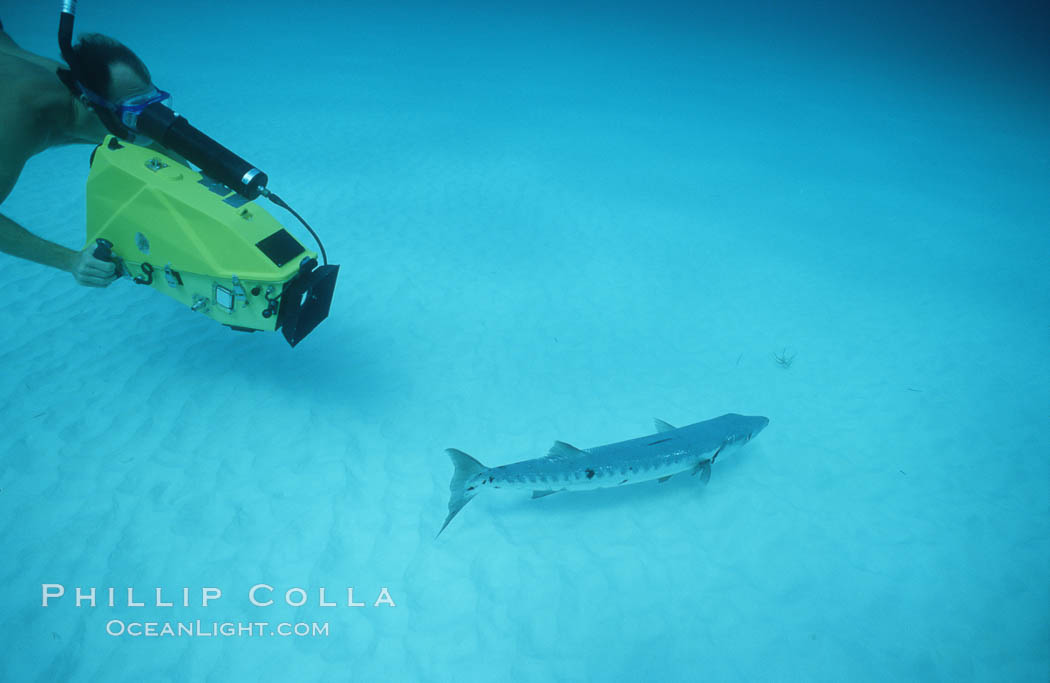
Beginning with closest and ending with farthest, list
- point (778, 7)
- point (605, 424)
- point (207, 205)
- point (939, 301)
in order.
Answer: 1. point (207, 205)
2. point (605, 424)
3. point (939, 301)
4. point (778, 7)

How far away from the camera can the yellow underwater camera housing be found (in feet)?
9.41

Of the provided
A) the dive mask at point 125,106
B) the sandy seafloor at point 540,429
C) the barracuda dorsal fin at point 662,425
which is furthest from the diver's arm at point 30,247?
the barracuda dorsal fin at point 662,425

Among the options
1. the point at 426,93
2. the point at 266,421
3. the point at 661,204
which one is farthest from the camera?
the point at 426,93

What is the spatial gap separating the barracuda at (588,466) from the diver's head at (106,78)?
3085mm

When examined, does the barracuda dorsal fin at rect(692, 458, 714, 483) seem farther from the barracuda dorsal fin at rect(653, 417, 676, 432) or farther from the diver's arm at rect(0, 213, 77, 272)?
the diver's arm at rect(0, 213, 77, 272)

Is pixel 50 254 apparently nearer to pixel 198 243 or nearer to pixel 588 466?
pixel 198 243

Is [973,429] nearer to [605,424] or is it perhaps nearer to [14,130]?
[605,424]

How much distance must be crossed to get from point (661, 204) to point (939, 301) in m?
4.65

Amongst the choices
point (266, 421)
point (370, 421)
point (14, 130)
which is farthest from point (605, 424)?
point (14, 130)

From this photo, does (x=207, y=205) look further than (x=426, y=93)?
No

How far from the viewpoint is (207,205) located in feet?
9.36

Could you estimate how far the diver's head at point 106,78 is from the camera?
109 inches

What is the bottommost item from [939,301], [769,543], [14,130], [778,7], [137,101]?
[769,543]

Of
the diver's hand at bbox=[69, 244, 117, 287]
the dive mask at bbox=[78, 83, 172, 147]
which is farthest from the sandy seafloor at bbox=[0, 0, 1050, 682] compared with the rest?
the dive mask at bbox=[78, 83, 172, 147]
